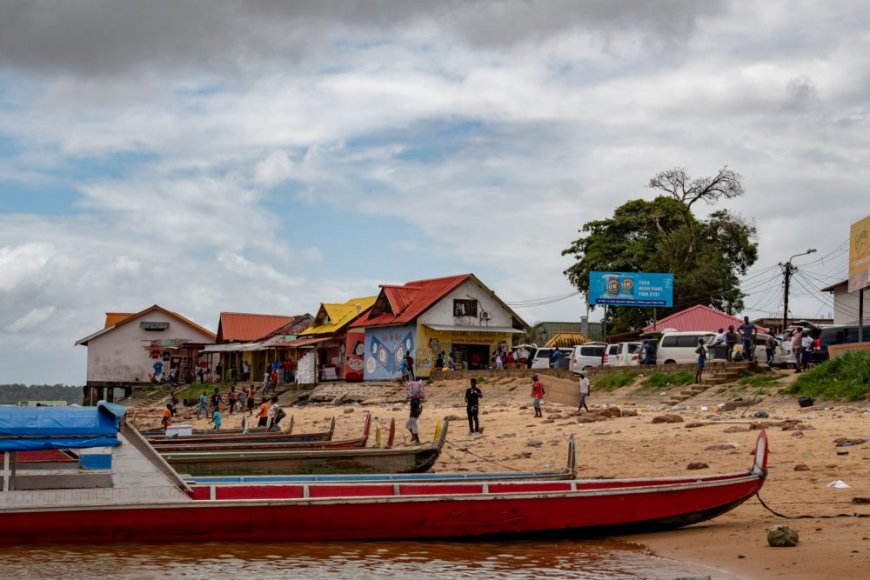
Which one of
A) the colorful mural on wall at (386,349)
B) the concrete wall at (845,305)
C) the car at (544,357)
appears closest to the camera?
the car at (544,357)

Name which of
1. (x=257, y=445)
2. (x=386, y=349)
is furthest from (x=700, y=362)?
(x=386, y=349)

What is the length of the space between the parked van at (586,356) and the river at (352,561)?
27.0 meters

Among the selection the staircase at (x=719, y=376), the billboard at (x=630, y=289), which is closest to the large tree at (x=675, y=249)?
the billboard at (x=630, y=289)

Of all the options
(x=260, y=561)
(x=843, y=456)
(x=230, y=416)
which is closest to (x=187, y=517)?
(x=260, y=561)

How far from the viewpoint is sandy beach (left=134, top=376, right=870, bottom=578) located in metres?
11.5

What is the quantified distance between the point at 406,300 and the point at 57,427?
40464 mm

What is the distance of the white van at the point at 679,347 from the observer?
120 ft

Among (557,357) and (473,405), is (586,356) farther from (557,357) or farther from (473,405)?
(473,405)

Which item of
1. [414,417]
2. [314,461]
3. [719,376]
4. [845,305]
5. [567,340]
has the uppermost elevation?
[845,305]

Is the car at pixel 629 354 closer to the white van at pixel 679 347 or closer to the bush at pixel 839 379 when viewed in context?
the white van at pixel 679 347

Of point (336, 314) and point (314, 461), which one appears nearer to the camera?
point (314, 461)

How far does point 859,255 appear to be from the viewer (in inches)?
1332

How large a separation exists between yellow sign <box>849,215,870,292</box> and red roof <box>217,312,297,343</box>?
44618 mm

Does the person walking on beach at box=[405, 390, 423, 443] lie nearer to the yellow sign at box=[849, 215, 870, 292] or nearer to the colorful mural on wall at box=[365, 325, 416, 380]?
the yellow sign at box=[849, 215, 870, 292]
